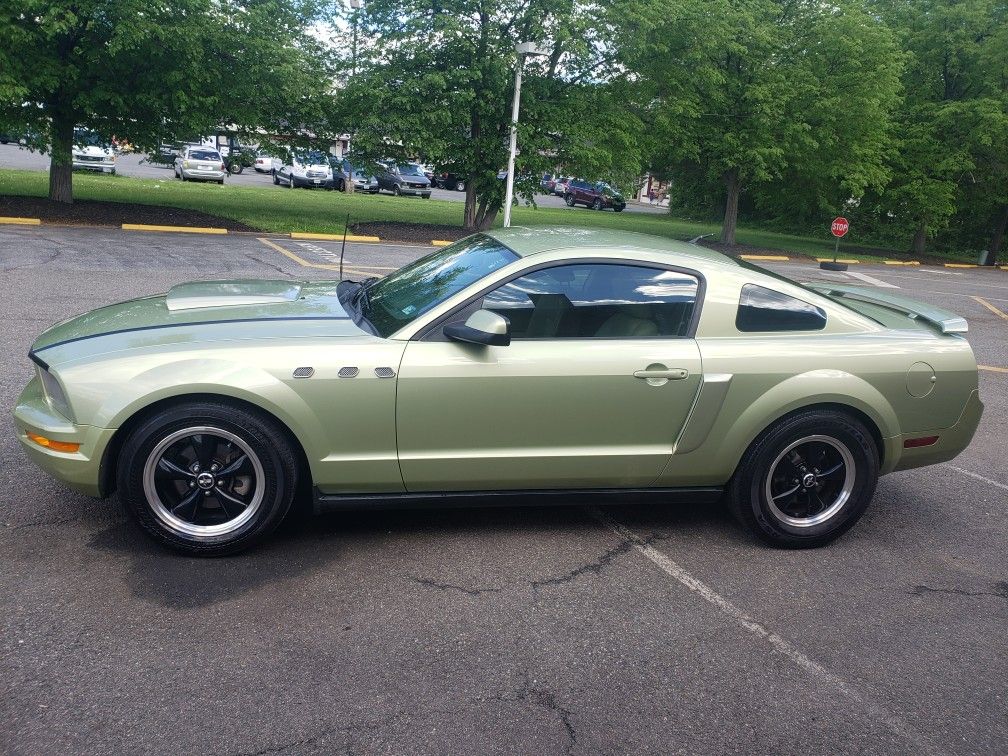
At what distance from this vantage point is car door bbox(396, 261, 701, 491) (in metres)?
4.07

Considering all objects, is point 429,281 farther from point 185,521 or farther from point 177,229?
point 177,229

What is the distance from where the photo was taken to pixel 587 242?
15.0ft

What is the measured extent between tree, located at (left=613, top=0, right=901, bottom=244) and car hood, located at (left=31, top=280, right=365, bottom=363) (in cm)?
1972

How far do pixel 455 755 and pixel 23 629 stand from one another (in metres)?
1.74

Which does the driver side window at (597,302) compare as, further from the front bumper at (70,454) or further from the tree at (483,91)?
the tree at (483,91)

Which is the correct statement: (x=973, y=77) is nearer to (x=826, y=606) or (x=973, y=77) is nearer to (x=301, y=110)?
(x=301, y=110)

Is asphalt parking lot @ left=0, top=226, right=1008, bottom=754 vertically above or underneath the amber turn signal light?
underneath

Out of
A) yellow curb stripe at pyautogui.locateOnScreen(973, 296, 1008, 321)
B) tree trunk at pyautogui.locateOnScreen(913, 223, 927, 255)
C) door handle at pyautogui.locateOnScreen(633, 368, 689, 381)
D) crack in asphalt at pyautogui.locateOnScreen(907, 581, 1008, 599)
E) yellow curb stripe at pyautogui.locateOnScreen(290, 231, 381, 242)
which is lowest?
crack in asphalt at pyautogui.locateOnScreen(907, 581, 1008, 599)

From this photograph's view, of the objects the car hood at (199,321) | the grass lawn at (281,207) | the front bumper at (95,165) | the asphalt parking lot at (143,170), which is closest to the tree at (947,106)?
the grass lawn at (281,207)

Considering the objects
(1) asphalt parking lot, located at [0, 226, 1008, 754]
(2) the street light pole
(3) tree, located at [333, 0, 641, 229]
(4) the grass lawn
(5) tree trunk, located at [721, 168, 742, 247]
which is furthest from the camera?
(5) tree trunk, located at [721, 168, 742, 247]

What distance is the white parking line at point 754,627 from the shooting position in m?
3.14

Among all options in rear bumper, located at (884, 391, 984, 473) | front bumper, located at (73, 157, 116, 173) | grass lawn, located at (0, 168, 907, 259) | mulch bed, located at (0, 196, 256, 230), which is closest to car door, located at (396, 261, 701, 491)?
rear bumper, located at (884, 391, 984, 473)

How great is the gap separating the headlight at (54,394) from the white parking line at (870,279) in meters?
18.1

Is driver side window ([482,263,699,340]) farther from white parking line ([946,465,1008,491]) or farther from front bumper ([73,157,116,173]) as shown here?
front bumper ([73,157,116,173])
